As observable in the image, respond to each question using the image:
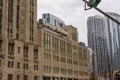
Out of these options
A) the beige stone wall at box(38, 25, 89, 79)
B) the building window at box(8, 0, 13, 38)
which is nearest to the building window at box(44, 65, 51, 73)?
the beige stone wall at box(38, 25, 89, 79)

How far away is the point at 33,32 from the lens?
96375 mm

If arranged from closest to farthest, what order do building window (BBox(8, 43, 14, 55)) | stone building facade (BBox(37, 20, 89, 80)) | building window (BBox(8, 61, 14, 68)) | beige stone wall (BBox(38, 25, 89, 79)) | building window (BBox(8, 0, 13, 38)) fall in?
building window (BBox(8, 61, 14, 68)), building window (BBox(8, 43, 14, 55)), building window (BBox(8, 0, 13, 38)), stone building facade (BBox(37, 20, 89, 80)), beige stone wall (BBox(38, 25, 89, 79))

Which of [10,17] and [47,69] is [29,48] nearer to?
[10,17]

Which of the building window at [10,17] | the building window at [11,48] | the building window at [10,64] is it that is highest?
the building window at [10,17]

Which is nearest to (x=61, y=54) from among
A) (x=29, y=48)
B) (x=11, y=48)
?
(x=29, y=48)

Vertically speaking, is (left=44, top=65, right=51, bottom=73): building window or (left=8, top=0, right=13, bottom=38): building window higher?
(left=8, top=0, right=13, bottom=38): building window

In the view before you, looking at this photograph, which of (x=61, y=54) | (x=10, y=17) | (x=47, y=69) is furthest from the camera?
(x=61, y=54)

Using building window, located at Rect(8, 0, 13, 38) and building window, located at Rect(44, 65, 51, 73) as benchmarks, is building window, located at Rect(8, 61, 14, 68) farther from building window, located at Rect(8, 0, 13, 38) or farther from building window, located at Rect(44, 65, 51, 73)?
building window, located at Rect(44, 65, 51, 73)

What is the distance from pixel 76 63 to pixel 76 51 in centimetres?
562

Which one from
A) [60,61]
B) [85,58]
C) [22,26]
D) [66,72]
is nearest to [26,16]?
[22,26]

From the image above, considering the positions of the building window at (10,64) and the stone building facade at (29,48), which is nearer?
the building window at (10,64)

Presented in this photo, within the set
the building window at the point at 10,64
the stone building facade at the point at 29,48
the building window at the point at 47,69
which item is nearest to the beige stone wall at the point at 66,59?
the stone building facade at the point at 29,48

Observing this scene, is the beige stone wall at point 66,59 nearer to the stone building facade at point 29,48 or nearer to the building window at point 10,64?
the stone building facade at point 29,48

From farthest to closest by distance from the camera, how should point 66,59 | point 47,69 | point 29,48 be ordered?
point 66,59
point 47,69
point 29,48
